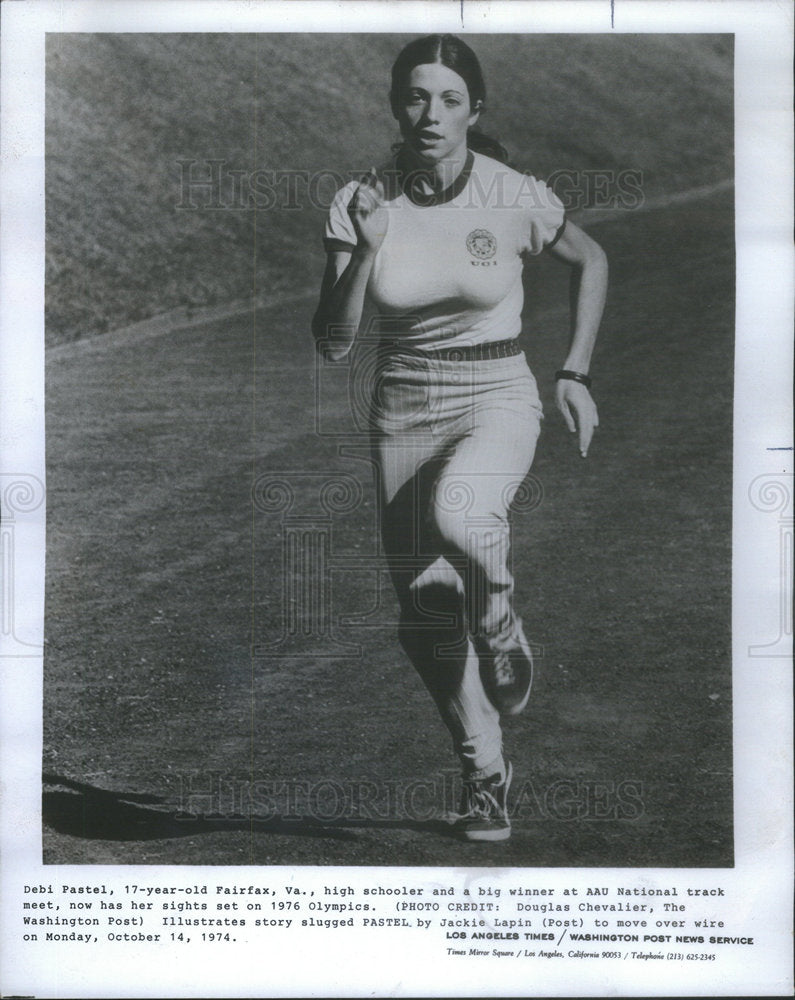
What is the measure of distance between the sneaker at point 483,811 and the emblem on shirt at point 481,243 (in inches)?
64.4

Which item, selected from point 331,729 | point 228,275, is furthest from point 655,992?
point 228,275

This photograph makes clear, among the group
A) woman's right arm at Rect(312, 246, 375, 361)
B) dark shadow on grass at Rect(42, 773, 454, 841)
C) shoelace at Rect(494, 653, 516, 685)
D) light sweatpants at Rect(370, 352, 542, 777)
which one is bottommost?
dark shadow on grass at Rect(42, 773, 454, 841)

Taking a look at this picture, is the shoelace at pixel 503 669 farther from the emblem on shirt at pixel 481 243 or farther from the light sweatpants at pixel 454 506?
the emblem on shirt at pixel 481 243

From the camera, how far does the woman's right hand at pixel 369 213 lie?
351 cm

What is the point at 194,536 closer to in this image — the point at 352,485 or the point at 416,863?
the point at 352,485

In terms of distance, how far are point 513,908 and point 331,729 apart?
2.59 ft

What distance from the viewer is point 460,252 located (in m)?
3.48

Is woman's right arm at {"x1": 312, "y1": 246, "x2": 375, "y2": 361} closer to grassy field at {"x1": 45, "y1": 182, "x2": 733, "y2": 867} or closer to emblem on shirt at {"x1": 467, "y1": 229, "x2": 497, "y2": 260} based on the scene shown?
grassy field at {"x1": 45, "y1": 182, "x2": 733, "y2": 867}

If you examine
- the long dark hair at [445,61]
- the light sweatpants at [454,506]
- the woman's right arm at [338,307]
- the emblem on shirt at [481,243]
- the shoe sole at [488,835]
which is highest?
the long dark hair at [445,61]

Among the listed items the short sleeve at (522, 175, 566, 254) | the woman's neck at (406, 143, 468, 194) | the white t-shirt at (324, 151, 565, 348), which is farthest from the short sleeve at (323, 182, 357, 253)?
the short sleeve at (522, 175, 566, 254)

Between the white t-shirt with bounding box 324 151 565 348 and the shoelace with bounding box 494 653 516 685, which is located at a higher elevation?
the white t-shirt with bounding box 324 151 565 348

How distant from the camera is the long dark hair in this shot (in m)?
3.49

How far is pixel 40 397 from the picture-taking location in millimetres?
3555

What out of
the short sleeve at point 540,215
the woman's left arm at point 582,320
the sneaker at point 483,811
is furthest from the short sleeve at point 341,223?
the sneaker at point 483,811
